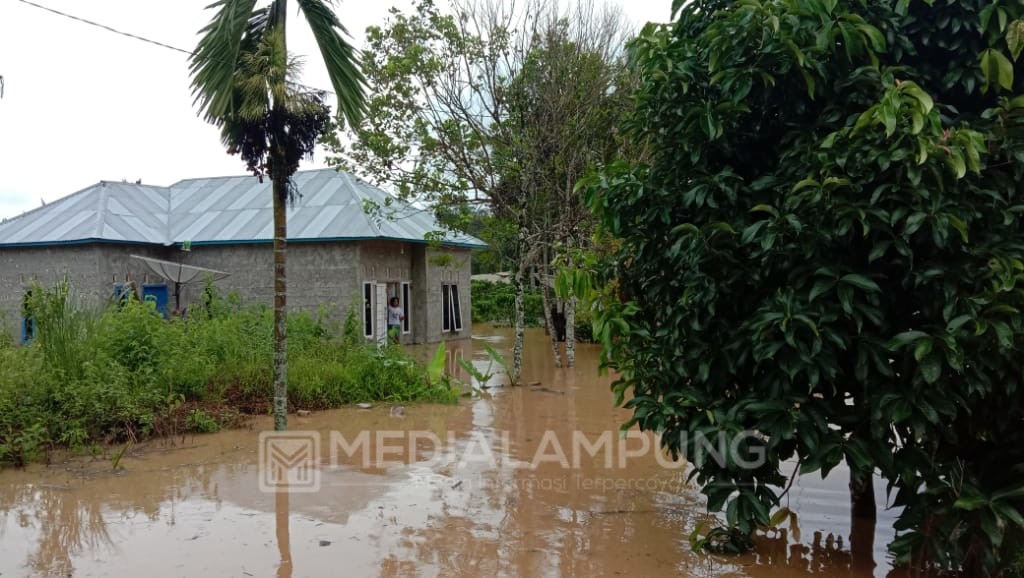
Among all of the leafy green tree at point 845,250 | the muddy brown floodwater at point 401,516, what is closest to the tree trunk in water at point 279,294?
the muddy brown floodwater at point 401,516

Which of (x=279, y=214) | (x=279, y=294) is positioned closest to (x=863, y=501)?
(x=279, y=294)

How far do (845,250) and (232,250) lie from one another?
60.1 feet

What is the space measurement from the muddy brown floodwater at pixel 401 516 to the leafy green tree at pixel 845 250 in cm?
86

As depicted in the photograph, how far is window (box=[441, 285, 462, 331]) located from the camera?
2320 cm

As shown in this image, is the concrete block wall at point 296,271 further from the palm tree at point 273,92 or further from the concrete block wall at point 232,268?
the palm tree at point 273,92

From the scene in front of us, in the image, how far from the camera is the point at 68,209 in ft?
66.8

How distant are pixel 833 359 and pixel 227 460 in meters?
6.38

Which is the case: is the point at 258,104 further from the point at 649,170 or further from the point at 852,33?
the point at 852,33

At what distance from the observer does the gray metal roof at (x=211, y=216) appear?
749 inches

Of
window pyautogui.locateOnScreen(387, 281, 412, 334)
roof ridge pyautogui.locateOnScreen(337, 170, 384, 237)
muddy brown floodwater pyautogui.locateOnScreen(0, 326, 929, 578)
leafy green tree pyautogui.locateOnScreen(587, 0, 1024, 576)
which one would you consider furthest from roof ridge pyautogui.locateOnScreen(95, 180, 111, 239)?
leafy green tree pyautogui.locateOnScreen(587, 0, 1024, 576)

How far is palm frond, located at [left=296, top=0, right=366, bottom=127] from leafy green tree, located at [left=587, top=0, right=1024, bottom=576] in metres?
4.43

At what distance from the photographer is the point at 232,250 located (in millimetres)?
20125


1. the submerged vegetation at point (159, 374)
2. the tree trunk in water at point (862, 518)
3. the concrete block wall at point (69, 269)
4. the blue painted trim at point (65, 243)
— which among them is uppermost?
the blue painted trim at point (65, 243)

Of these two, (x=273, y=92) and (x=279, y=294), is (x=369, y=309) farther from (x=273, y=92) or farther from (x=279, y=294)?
(x=273, y=92)
